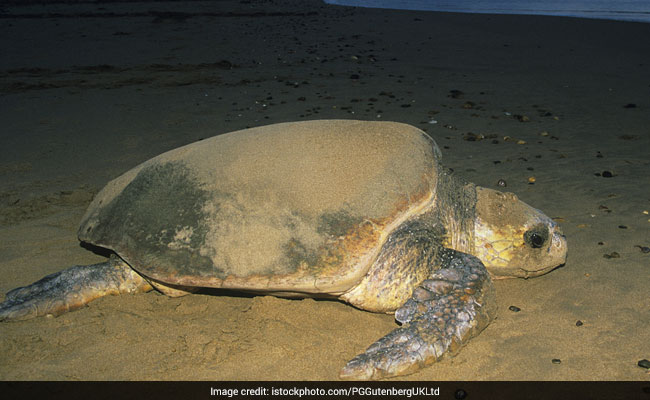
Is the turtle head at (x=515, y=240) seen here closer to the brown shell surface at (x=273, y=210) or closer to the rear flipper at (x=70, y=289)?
the brown shell surface at (x=273, y=210)

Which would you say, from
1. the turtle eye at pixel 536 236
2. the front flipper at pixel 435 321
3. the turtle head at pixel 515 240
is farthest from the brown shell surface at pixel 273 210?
the turtle eye at pixel 536 236

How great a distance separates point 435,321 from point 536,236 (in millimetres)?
901

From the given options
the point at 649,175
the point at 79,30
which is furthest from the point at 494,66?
the point at 79,30

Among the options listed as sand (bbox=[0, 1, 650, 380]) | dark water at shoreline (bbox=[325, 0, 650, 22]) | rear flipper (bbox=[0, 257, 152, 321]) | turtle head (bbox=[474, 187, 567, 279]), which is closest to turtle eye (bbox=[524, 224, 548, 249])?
turtle head (bbox=[474, 187, 567, 279])

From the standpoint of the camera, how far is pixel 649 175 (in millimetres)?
4301

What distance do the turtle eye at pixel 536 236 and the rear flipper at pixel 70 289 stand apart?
86.8 inches

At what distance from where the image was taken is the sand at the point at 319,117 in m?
2.24

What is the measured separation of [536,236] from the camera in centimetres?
269

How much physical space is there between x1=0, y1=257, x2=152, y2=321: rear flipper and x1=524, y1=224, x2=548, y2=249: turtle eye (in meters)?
2.20

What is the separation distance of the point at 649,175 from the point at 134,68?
852cm
